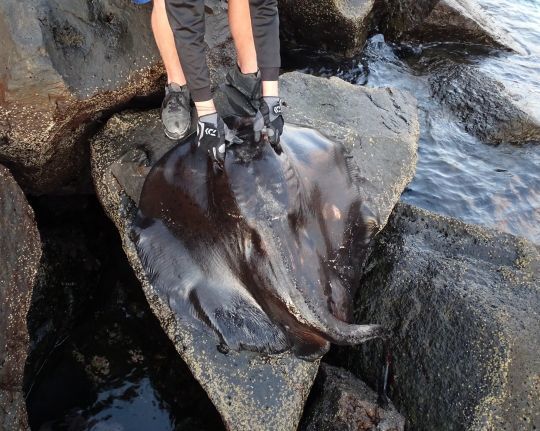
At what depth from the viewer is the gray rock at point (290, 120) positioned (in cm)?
317

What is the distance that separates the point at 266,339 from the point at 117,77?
215 centimetres

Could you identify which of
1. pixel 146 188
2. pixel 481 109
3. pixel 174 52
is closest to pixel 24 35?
pixel 174 52

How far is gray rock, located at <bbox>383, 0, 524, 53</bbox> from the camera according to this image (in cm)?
762

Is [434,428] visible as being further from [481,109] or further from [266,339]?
[481,109]

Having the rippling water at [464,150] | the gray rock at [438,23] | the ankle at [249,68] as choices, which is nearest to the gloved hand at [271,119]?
the ankle at [249,68]

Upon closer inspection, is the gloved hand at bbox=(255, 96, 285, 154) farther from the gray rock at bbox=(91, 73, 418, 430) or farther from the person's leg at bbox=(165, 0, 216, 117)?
the gray rock at bbox=(91, 73, 418, 430)

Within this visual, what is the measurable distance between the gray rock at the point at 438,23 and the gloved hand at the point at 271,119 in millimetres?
4868

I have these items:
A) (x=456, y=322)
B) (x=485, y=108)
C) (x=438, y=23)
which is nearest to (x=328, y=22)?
(x=438, y=23)

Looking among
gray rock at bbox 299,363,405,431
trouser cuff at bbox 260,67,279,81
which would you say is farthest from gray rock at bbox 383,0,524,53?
gray rock at bbox 299,363,405,431

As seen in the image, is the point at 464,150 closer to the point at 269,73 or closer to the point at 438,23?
the point at 438,23

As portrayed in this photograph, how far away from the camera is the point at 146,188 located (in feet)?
11.3

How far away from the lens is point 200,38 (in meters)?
3.41

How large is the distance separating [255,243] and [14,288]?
55.5 inches

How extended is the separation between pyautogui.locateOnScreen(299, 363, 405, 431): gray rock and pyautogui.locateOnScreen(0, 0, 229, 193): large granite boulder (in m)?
2.55
